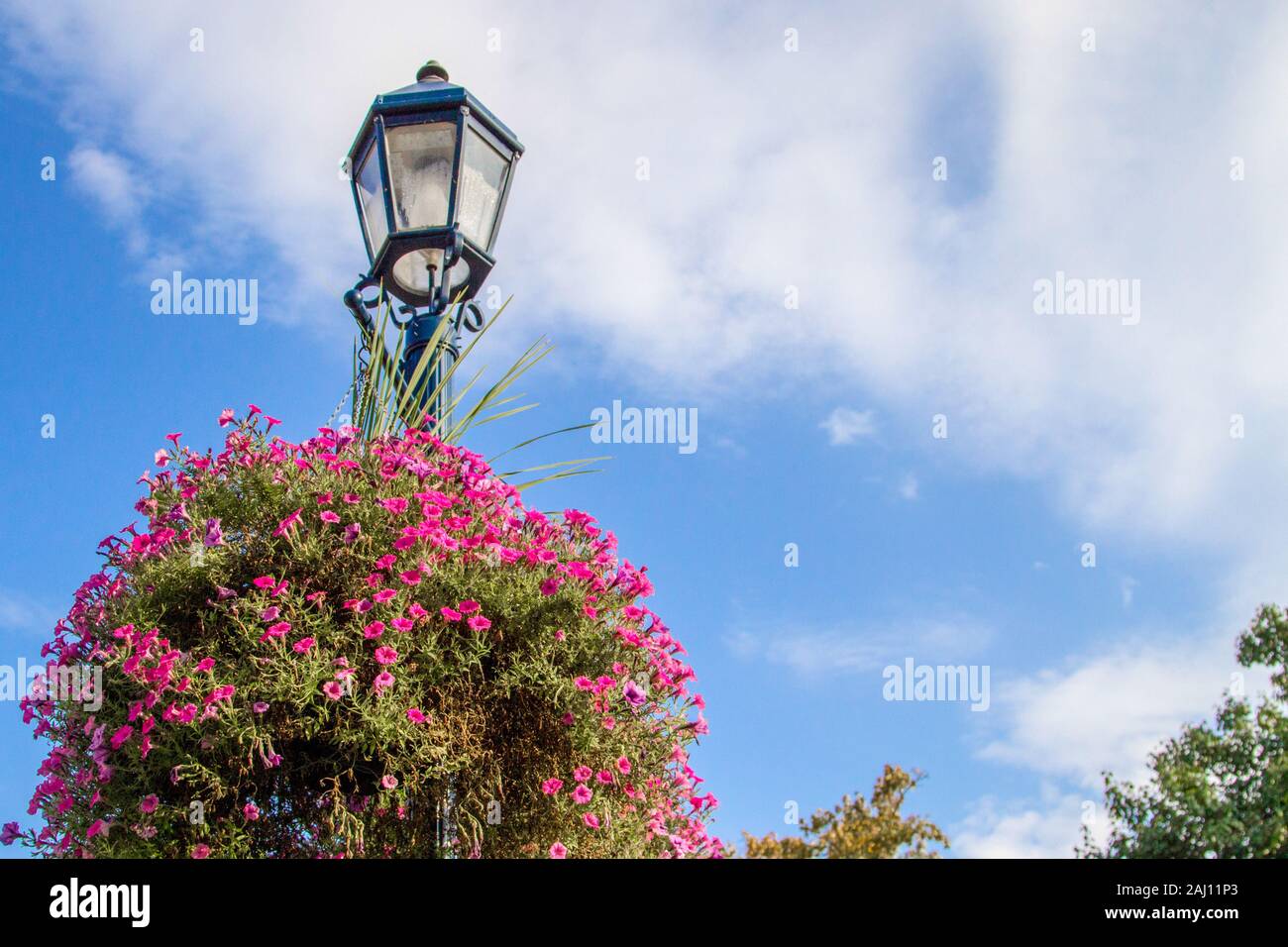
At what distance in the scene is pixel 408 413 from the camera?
186 inches

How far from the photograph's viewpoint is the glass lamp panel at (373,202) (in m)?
5.56

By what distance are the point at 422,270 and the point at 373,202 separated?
0.43 meters

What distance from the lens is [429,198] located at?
17.9 feet

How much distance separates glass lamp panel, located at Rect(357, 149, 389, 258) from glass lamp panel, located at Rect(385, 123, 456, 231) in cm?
9

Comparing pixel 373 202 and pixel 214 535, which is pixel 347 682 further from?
pixel 373 202

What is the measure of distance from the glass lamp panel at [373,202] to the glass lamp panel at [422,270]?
161mm

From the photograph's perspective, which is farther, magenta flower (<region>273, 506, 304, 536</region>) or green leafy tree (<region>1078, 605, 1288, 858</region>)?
green leafy tree (<region>1078, 605, 1288, 858</region>)

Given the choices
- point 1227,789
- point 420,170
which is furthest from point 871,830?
point 1227,789

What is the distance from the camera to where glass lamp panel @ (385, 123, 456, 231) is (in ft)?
17.8

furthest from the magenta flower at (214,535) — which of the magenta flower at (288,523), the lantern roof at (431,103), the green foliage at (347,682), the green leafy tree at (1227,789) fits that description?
the green leafy tree at (1227,789)

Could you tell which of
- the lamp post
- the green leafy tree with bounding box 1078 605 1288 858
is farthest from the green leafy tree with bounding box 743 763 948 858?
the green leafy tree with bounding box 1078 605 1288 858

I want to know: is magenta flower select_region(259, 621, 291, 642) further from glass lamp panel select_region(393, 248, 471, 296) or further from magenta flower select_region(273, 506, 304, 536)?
glass lamp panel select_region(393, 248, 471, 296)
